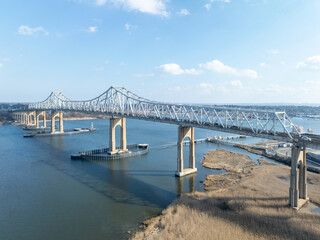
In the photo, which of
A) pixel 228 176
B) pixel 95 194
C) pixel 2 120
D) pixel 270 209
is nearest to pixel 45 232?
pixel 95 194

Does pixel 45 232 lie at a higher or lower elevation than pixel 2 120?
lower

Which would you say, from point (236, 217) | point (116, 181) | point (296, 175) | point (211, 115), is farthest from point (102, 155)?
point (296, 175)

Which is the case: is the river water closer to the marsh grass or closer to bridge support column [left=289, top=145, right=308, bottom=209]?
the marsh grass

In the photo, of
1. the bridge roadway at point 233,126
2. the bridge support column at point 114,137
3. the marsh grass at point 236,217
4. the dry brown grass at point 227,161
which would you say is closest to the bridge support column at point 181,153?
the bridge roadway at point 233,126

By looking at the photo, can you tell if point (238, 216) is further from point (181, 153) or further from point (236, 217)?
point (181, 153)

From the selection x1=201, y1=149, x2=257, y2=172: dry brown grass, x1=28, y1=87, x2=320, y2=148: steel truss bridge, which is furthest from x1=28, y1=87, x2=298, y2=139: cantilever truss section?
x1=201, y1=149, x2=257, y2=172: dry brown grass

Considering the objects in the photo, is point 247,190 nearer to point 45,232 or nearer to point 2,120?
point 45,232
